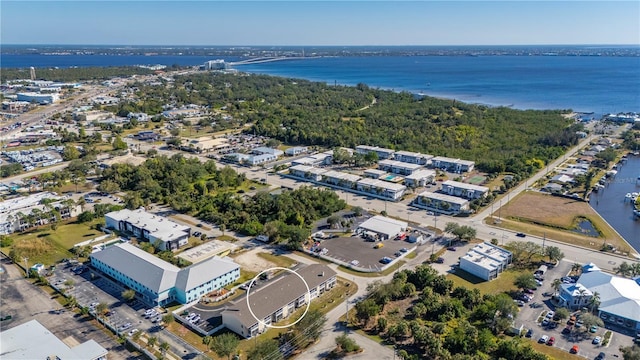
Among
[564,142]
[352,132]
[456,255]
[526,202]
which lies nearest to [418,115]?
[352,132]

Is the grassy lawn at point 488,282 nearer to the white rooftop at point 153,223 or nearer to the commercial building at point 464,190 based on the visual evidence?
the commercial building at point 464,190

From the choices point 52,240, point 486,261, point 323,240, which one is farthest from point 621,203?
point 52,240

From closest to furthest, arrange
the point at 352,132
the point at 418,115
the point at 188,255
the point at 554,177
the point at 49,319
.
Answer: the point at 49,319, the point at 188,255, the point at 554,177, the point at 352,132, the point at 418,115

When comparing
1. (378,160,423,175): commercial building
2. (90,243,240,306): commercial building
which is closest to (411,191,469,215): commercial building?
(378,160,423,175): commercial building

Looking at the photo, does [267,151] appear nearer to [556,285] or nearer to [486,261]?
[486,261]

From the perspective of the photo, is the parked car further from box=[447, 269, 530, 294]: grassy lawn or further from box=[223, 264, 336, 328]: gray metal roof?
box=[223, 264, 336, 328]: gray metal roof

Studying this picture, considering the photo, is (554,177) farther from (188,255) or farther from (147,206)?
(147,206)
